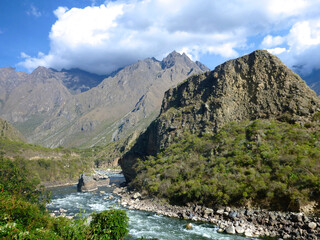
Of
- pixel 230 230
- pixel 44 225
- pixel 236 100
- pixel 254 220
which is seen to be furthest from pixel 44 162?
pixel 44 225

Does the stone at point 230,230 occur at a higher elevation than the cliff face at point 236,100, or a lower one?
lower

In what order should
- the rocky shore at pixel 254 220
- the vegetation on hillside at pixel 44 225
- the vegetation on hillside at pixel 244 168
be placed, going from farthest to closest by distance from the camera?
the vegetation on hillside at pixel 244 168 < the rocky shore at pixel 254 220 < the vegetation on hillside at pixel 44 225

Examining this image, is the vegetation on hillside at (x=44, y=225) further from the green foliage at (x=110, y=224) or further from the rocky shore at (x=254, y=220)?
the rocky shore at (x=254, y=220)

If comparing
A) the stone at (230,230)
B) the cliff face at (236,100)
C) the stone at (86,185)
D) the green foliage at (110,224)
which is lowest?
the stone at (86,185)

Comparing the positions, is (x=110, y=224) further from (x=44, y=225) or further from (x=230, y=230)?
(x=230, y=230)

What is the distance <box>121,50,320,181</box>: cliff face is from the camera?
2322 inches

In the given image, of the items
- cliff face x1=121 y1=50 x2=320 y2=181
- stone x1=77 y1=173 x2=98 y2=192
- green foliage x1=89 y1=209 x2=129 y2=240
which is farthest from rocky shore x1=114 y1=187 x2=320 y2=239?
stone x1=77 y1=173 x2=98 y2=192

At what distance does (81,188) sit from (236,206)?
5136 centimetres

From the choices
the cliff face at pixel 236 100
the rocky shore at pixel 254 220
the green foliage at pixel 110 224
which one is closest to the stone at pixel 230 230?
the rocky shore at pixel 254 220

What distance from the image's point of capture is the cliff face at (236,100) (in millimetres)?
58969

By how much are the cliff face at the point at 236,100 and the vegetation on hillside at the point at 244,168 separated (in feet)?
17.0

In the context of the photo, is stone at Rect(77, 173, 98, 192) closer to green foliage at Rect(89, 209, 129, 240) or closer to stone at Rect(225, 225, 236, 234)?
stone at Rect(225, 225, 236, 234)

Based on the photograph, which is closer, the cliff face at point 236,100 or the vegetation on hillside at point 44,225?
the vegetation on hillside at point 44,225

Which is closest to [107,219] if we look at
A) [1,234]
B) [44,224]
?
[44,224]
